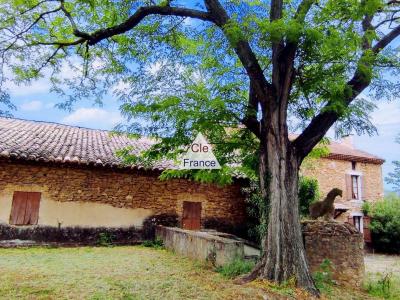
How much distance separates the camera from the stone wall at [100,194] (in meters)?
10.4

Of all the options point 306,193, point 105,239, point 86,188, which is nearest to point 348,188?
point 306,193

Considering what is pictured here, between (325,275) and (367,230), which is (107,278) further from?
(367,230)

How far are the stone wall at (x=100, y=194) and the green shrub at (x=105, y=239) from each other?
336 millimetres

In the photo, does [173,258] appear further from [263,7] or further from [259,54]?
[263,7]

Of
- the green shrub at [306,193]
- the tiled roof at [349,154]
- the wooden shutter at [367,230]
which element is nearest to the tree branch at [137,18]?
the green shrub at [306,193]

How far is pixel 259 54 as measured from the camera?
766 cm

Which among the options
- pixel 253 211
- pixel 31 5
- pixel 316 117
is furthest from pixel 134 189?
pixel 316 117

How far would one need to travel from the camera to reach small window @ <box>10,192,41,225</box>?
33.3 feet

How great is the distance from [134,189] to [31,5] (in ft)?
21.5

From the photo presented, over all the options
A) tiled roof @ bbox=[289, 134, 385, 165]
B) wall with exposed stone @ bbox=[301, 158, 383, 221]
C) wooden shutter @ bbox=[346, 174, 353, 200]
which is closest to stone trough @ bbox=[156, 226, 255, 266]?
wall with exposed stone @ bbox=[301, 158, 383, 221]

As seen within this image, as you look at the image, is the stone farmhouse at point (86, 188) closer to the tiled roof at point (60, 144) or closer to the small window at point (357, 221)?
the tiled roof at point (60, 144)

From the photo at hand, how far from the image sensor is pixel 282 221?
6137 millimetres

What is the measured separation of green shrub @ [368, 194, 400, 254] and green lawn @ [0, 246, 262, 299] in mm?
12693

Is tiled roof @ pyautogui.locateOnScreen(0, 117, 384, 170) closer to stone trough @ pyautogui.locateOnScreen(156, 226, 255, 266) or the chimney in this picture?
stone trough @ pyautogui.locateOnScreen(156, 226, 255, 266)
